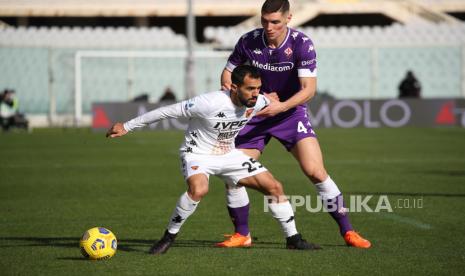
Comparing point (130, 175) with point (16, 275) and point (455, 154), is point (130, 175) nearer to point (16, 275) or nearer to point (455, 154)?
point (455, 154)

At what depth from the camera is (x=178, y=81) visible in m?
38.8

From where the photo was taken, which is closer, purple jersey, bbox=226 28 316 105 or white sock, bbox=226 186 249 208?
purple jersey, bbox=226 28 316 105

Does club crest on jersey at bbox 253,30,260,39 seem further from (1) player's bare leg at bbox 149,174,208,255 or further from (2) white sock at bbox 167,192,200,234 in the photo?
(2) white sock at bbox 167,192,200,234

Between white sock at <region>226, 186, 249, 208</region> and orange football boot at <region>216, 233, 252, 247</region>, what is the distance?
0.92 ft

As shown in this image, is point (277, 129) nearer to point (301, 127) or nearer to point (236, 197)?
point (301, 127)

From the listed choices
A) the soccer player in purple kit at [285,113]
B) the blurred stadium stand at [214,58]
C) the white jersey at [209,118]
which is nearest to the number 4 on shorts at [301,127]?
the soccer player in purple kit at [285,113]

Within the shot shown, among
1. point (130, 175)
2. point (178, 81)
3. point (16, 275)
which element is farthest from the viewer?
point (178, 81)

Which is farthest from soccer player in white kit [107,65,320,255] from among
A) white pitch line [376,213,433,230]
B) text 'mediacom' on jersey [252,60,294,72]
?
white pitch line [376,213,433,230]

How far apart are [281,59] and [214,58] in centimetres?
2942

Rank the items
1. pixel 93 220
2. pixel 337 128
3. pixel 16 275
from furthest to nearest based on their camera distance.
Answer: pixel 337 128 → pixel 93 220 → pixel 16 275

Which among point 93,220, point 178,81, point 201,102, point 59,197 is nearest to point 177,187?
point 59,197

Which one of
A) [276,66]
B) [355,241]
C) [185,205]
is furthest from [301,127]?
[185,205]

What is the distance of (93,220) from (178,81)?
28628 mm

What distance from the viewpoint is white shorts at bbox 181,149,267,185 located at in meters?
8.02
